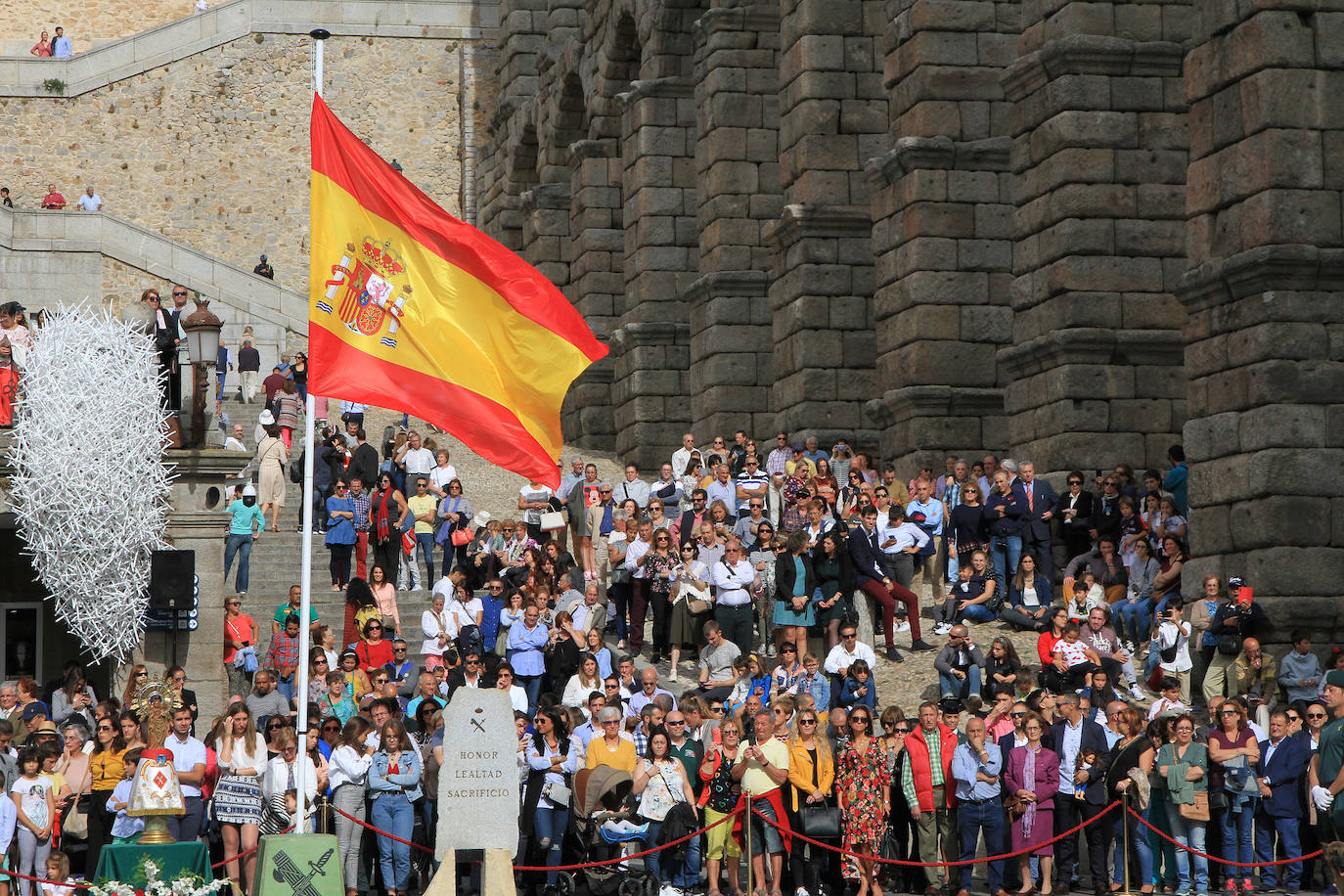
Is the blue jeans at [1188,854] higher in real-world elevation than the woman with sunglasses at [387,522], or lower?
lower

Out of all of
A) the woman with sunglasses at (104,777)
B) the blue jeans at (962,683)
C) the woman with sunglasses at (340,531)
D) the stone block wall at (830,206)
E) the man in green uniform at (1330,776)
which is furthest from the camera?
the stone block wall at (830,206)

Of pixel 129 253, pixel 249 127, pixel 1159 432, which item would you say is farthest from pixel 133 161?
pixel 1159 432

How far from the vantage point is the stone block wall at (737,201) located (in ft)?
98.3

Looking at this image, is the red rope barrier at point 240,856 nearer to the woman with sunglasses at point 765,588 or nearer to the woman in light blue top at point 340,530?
the woman with sunglasses at point 765,588

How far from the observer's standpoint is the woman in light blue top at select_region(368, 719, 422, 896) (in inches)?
577

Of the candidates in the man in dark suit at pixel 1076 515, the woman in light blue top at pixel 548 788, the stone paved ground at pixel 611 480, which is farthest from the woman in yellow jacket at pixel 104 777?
the man in dark suit at pixel 1076 515

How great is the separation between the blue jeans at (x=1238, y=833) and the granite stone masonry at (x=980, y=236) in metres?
3.33

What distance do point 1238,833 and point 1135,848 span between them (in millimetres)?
711

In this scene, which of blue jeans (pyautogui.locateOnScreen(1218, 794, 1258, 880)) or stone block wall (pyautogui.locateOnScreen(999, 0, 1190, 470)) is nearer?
blue jeans (pyautogui.locateOnScreen(1218, 794, 1258, 880))

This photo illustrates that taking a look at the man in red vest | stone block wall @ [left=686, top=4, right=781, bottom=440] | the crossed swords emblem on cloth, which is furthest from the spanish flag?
stone block wall @ [left=686, top=4, right=781, bottom=440]

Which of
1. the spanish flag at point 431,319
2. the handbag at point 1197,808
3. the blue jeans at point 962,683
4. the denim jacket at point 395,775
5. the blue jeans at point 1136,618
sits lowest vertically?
the handbag at point 1197,808

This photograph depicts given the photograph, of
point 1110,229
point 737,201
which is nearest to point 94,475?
point 1110,229

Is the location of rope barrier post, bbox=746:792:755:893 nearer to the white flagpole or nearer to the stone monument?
the stone monument

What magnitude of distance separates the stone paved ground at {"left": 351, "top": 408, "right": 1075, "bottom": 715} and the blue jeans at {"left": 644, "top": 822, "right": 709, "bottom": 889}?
3.50m
